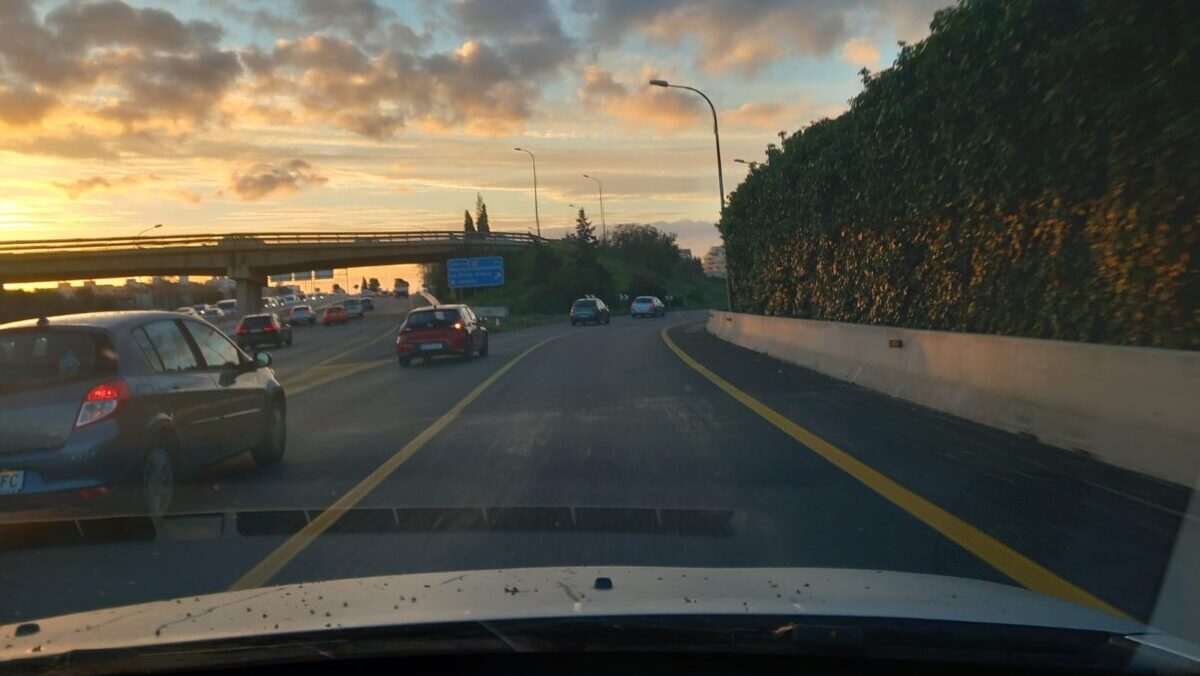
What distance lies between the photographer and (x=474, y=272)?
73.8 metres

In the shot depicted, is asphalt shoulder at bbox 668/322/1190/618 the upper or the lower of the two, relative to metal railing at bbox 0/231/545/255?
lower

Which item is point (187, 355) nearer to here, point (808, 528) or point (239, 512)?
point (239, 512)

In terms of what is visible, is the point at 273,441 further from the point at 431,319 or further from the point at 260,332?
the point at 260,332

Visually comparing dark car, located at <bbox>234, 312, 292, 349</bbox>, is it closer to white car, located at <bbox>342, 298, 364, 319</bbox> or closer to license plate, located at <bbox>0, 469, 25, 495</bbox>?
white car, located at <bbox>342, 298, 364, 319</bbox>

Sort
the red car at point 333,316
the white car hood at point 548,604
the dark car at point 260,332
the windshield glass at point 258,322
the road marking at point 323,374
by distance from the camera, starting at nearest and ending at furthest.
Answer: the white car hood at point 548,604 → the road marking at point 323,374 → the dark car at point 260,332 → the windshield glass at point 258,322 → the red car at point 333,316

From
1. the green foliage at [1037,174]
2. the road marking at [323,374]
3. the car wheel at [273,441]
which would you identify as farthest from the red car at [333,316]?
the car wheel at [273,441]

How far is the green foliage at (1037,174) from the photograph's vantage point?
32.6 ft

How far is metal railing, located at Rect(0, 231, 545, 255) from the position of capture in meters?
62.8

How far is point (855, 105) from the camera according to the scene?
66.0 ft

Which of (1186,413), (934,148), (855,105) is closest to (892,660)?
(1186,413)

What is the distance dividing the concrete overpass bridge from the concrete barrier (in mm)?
56992

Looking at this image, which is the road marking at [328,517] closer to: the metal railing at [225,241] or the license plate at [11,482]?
the license plate at [11,482]

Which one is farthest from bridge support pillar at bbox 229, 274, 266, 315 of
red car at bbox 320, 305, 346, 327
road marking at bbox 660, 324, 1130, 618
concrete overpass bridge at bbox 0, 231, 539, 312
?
road marking at bbox 660, 324, 1130, 618

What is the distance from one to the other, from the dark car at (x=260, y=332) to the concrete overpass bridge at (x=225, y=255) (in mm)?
19874
